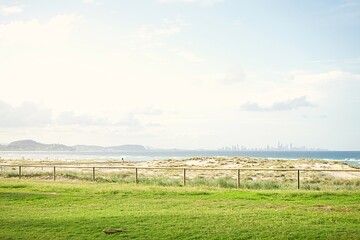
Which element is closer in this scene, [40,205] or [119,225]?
[119,225]

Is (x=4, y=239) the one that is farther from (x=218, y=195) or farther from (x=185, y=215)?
(x=218, y=195)

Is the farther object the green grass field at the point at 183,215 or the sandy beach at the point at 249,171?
the sandy beach at the point at 249,171

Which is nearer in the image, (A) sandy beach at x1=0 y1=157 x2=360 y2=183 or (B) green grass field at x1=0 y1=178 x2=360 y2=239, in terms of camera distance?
(B) green grass field at x1=0 y1=178 x2=360 y2=239

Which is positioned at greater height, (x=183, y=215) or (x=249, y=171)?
(x=183, y=215)

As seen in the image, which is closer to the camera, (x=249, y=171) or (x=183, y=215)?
(x=183, y=215)

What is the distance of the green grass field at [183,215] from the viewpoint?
11398 mm

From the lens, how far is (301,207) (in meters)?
16.9

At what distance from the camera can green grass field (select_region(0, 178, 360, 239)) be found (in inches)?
449

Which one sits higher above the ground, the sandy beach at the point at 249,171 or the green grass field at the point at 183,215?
the green grass field at the point at 183,215

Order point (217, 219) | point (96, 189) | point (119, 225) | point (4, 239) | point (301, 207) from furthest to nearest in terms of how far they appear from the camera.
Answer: point (96, 189), point (301, 207), point (217, 219), point (119, 225), point (4, 239)

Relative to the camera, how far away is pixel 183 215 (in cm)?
1430

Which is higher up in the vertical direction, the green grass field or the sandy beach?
the green grass field

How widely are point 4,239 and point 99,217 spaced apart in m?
3.79

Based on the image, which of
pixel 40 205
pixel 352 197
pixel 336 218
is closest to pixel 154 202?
pixel 40 205
